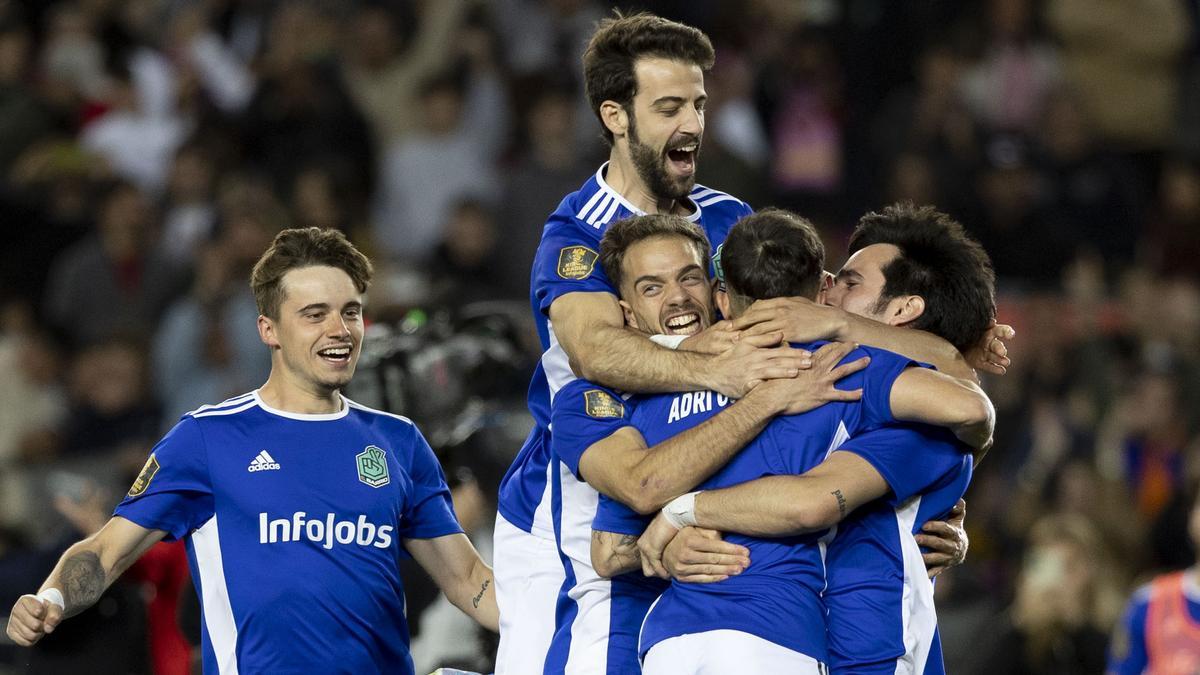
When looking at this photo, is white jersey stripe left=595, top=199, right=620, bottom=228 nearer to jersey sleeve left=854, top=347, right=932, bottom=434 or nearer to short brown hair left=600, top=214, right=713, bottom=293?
short brown hair left=600, top=214, right=713, bottom=293

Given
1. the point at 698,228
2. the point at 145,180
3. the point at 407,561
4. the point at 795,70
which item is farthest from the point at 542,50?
the point at 698,228

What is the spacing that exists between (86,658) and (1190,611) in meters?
5.04

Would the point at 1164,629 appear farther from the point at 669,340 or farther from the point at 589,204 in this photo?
the point at 669,340

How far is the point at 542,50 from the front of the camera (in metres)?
14.3

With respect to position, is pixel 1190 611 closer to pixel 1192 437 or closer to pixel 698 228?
pixel 1192 437

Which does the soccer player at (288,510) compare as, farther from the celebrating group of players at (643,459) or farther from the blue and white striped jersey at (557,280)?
the blue and white striped jersey at (557,280)

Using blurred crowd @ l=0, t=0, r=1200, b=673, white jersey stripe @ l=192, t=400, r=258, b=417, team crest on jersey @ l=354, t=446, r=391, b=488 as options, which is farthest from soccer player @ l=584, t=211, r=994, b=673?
blurred crowd @ l=0, t=0, r=1200, b=673

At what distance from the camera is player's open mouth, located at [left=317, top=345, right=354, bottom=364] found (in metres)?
5.81

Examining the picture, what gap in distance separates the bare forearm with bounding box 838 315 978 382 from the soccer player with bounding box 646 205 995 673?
0.12m

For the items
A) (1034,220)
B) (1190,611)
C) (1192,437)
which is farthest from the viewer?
(1034,220)


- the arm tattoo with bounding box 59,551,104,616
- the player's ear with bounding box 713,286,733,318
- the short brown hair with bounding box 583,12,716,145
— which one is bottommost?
the arm tattoo with bounding box 59,551,104,616

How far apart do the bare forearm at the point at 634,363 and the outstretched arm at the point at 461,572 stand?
2.88 feet

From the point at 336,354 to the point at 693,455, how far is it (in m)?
1.28

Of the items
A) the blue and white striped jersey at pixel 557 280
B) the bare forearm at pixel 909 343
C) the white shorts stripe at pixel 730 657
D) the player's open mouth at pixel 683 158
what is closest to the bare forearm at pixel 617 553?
the blue and white striped jersey at pixel 557 280
